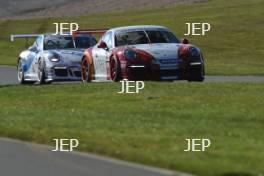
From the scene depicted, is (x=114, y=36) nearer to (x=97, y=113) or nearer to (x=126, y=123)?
(x=97, y=113)

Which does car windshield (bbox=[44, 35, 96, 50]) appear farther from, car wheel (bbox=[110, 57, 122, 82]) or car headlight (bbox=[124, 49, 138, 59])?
car headlight (bbox=[124, 49, 138, 59])

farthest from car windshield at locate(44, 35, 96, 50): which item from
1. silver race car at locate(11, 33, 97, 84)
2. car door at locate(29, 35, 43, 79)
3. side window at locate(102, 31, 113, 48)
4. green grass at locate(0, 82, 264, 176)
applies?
green grass at locate(0, 82, 264, 176)

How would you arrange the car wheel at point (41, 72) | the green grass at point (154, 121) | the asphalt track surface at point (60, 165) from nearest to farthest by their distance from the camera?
1. the asphalt track surface at point (60, 165)
2. the green grass at point (154, 121)
3. the car wheel at point (41, 72)

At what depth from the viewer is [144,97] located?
17938 millimetres

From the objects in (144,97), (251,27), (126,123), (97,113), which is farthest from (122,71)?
(251,27)

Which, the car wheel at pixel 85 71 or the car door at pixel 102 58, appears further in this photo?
the car wheel at pixel 85 71

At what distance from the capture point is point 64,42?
2573 centimetres

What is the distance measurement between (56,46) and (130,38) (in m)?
3.94

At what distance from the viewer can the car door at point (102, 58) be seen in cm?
2203

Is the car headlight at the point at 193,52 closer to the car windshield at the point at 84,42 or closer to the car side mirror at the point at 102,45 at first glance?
the car side mirror at the point at 102,45

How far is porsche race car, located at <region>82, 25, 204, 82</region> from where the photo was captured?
2078cm

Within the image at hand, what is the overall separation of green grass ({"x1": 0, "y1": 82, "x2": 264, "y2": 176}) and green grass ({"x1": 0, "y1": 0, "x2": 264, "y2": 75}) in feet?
48.1

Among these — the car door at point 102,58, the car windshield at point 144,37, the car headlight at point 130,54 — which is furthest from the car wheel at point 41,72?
the car headlight at point 130,54

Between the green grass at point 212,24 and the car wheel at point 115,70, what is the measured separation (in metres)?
12.5
